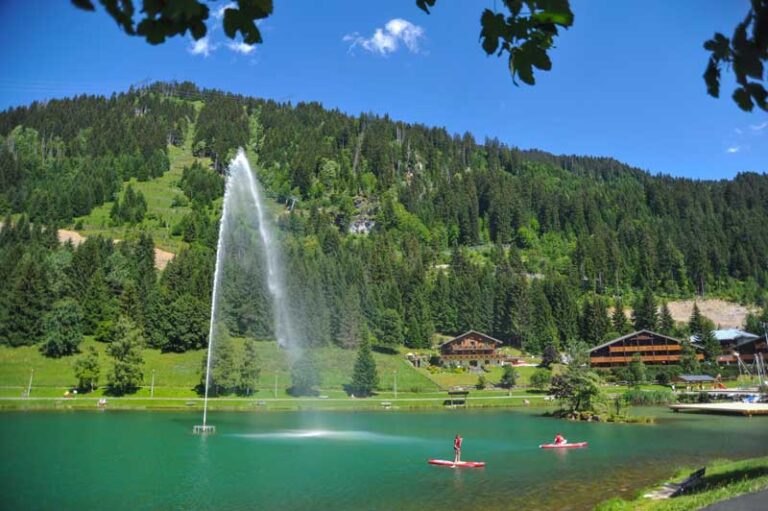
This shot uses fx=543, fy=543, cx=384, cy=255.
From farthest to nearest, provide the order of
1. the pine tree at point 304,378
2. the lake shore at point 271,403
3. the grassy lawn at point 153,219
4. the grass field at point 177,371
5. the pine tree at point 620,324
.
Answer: the grassy lawn at point 153,219
the pine tree at point 620,324
the pine tree at point 304,378
the grass field at point 177,371
the lake shore at point 271,403

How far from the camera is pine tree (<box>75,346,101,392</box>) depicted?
6750 centimetres

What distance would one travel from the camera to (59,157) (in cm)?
19788

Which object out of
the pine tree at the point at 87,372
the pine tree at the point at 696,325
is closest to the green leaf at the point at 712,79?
the pine tree at the point at 87,372

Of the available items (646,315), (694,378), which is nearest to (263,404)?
(694,378)

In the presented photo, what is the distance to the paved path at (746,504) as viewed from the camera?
13.6m

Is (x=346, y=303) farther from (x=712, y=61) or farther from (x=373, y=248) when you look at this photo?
(x=712, y=61)

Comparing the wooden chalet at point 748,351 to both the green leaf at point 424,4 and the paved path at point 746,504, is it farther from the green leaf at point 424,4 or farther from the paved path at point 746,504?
the green leaf at point 424,4

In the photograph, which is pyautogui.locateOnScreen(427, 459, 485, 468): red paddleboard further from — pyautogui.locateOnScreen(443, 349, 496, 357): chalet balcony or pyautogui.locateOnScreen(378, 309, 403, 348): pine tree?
pyautogui.locateOnScreen(443, 349, 496, 357): chalet balcony

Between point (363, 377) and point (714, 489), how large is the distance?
61.9m

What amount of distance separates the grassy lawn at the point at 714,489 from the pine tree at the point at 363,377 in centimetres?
5502

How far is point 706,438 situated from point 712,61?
154 ft

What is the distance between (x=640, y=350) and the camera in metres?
104

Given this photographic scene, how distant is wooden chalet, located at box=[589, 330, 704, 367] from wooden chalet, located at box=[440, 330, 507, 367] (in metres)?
19.0

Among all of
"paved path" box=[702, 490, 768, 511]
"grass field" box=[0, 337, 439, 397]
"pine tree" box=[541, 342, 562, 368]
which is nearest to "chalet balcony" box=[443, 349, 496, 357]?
"pine tree" box=[541, 342, 562, 368]
